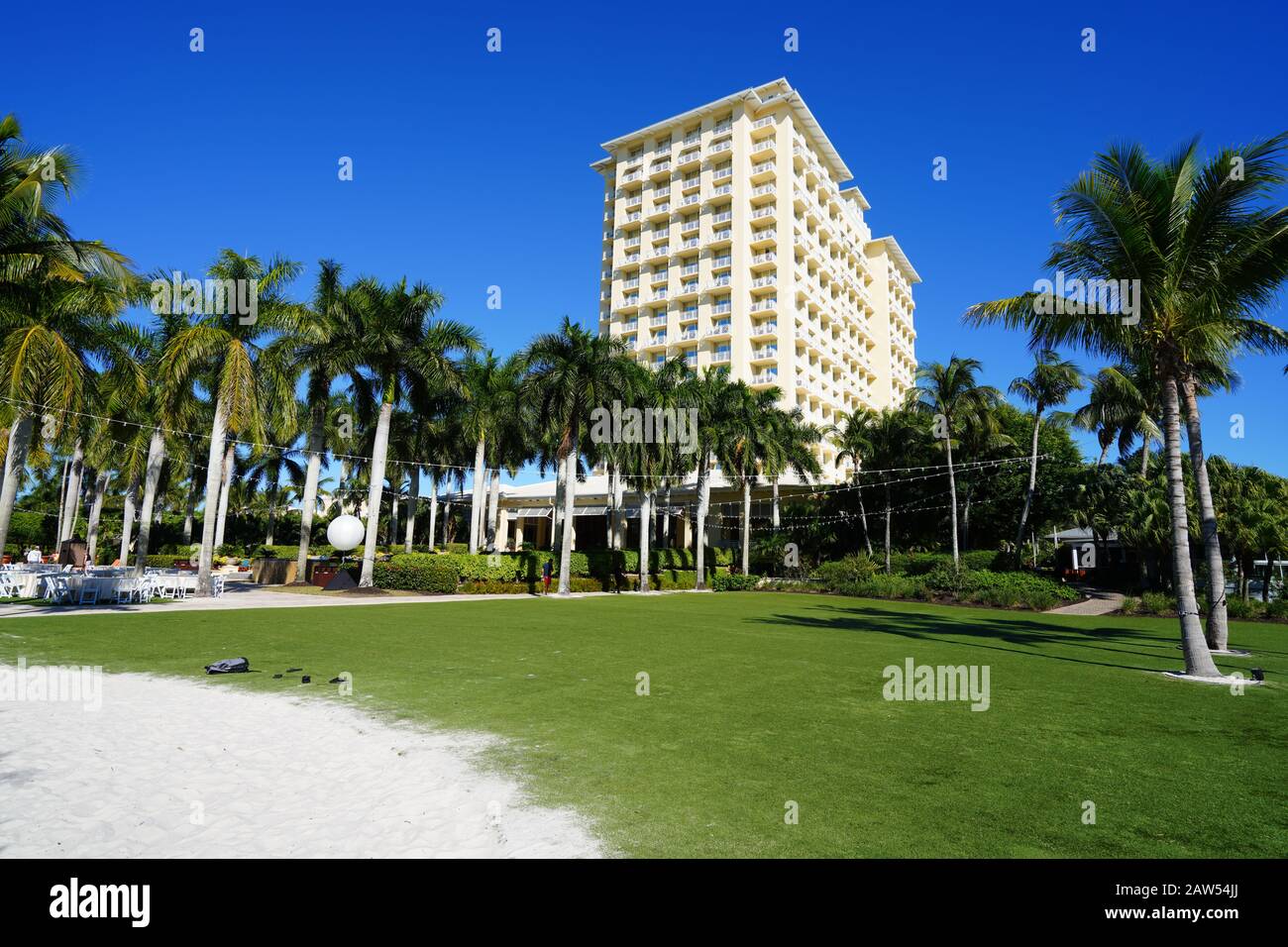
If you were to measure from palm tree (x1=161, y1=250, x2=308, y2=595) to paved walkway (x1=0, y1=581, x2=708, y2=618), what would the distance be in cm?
220

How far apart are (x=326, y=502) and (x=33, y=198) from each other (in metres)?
70.8

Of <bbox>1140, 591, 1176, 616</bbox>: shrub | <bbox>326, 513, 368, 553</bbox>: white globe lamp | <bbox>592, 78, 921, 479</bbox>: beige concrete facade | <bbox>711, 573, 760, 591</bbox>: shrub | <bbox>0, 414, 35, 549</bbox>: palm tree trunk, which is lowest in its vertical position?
<bbox>711, 573, 760, 591</bbox>: shrub

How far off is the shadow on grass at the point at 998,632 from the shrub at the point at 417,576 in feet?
48.1

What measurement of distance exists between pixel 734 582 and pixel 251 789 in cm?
3868

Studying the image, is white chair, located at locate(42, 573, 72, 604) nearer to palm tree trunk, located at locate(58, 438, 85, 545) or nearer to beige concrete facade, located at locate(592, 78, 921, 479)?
palm tree trunk, located at locate(58, 438, 85, 545)

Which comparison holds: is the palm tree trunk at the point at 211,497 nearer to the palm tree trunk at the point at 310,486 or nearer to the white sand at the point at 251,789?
the palm tree trunk at the point at 310,486

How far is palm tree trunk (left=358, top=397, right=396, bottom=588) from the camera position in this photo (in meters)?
28.0

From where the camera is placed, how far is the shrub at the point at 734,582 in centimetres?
4259

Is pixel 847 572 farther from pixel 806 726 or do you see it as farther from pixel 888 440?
pixel 806 726

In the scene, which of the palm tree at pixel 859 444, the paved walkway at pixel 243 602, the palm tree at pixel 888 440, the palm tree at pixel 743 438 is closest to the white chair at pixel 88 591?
the paved walkway at pixel 243 602

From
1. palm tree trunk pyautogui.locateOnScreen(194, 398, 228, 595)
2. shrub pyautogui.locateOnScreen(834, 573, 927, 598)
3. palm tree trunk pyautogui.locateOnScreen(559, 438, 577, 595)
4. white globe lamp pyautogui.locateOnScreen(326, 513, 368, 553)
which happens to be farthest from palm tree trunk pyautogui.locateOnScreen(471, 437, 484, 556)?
shrub pyautogui.locateOnScreen(834, 573, 927, 598)

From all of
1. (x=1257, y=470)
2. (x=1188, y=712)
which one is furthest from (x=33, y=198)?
(x=1257, y=470)

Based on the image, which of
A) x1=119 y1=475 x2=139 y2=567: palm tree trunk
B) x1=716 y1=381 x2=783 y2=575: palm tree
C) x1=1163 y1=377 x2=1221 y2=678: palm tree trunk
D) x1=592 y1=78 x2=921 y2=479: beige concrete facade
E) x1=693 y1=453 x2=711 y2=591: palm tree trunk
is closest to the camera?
x1=1163 y1=377 x2=1221 y2=678: palm tree trunk

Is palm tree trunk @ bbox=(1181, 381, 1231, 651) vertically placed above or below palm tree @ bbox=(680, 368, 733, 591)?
below
